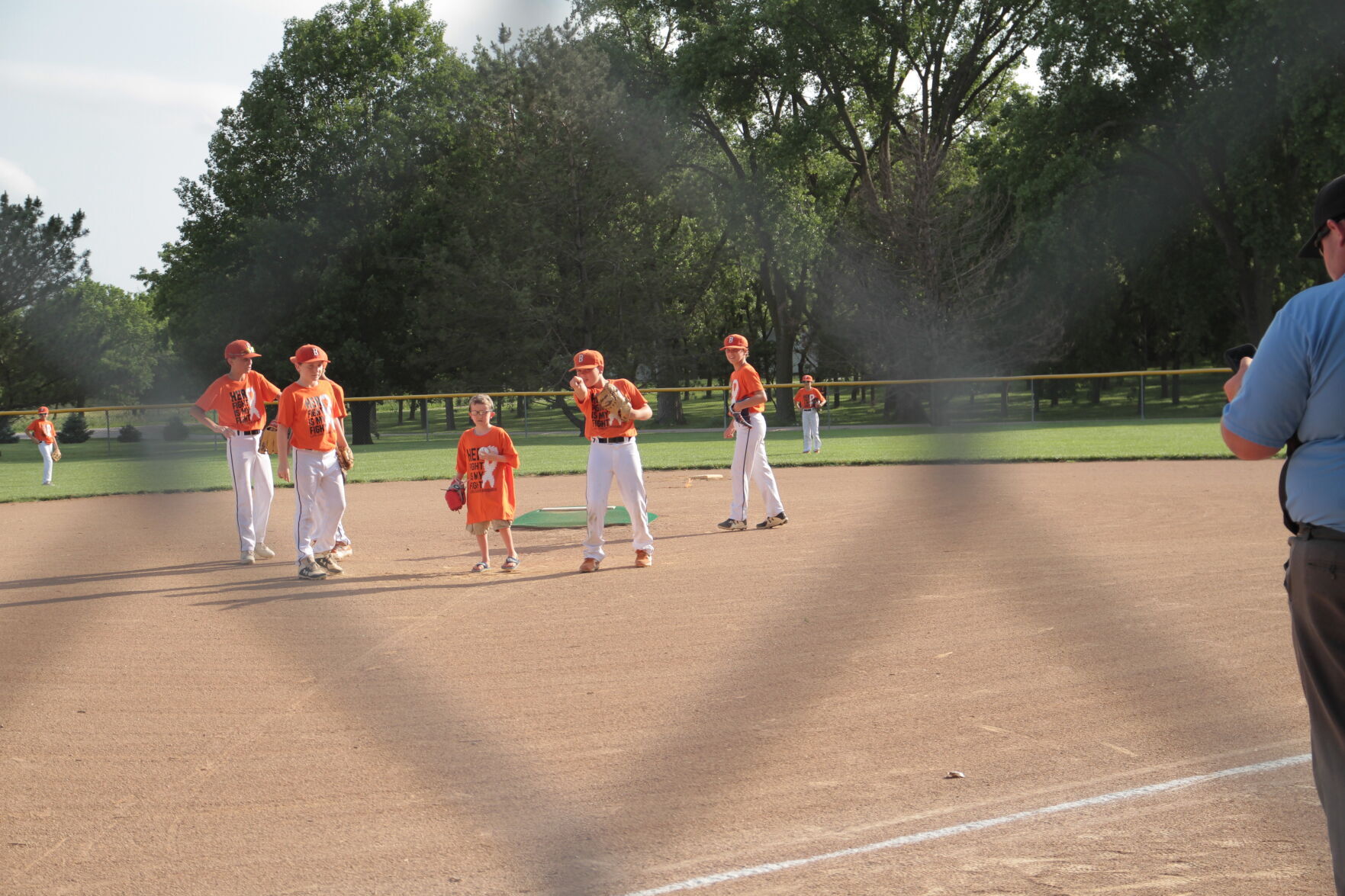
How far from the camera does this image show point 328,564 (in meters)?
8.09

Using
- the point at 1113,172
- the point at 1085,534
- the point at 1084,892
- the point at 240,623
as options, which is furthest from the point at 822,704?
the point at 1113,172

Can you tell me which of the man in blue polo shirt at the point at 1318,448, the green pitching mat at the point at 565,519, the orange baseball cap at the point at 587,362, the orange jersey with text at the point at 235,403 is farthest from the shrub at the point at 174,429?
the man in blue polo shirt at the point at 1318,448

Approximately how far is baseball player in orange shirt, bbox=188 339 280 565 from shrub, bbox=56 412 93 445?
68.0 ft

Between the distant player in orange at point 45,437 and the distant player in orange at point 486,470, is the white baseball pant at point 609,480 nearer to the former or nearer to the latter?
the distant player in orange at point 486,470

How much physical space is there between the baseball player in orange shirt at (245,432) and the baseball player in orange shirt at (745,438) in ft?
12.1

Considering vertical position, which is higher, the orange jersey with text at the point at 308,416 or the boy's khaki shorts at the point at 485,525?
the orange jersey with text at the point at 308,416

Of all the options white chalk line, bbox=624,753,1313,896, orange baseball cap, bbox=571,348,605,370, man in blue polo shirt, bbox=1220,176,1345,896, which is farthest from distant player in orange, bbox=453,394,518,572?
man in blue polo shirt, bbox=1220,176,1345,896

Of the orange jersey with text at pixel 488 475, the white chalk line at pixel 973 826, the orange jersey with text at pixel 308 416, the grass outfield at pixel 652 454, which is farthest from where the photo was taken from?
the grass outfield at pixel 652 454

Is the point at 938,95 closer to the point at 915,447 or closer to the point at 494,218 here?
the point at 494,218

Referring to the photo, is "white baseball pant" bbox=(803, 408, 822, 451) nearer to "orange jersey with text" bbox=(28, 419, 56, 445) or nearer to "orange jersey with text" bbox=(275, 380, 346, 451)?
"orange jersey with text" bbox=(28, 419, 56, 445)

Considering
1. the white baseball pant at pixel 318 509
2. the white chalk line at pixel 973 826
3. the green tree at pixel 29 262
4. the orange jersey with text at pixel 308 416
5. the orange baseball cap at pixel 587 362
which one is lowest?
the white chalk line at pixel 973 826

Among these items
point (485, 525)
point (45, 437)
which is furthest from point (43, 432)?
point (485, 525)

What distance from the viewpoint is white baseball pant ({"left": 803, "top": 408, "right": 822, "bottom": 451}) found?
19500mm

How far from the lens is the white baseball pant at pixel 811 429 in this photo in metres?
19.5
